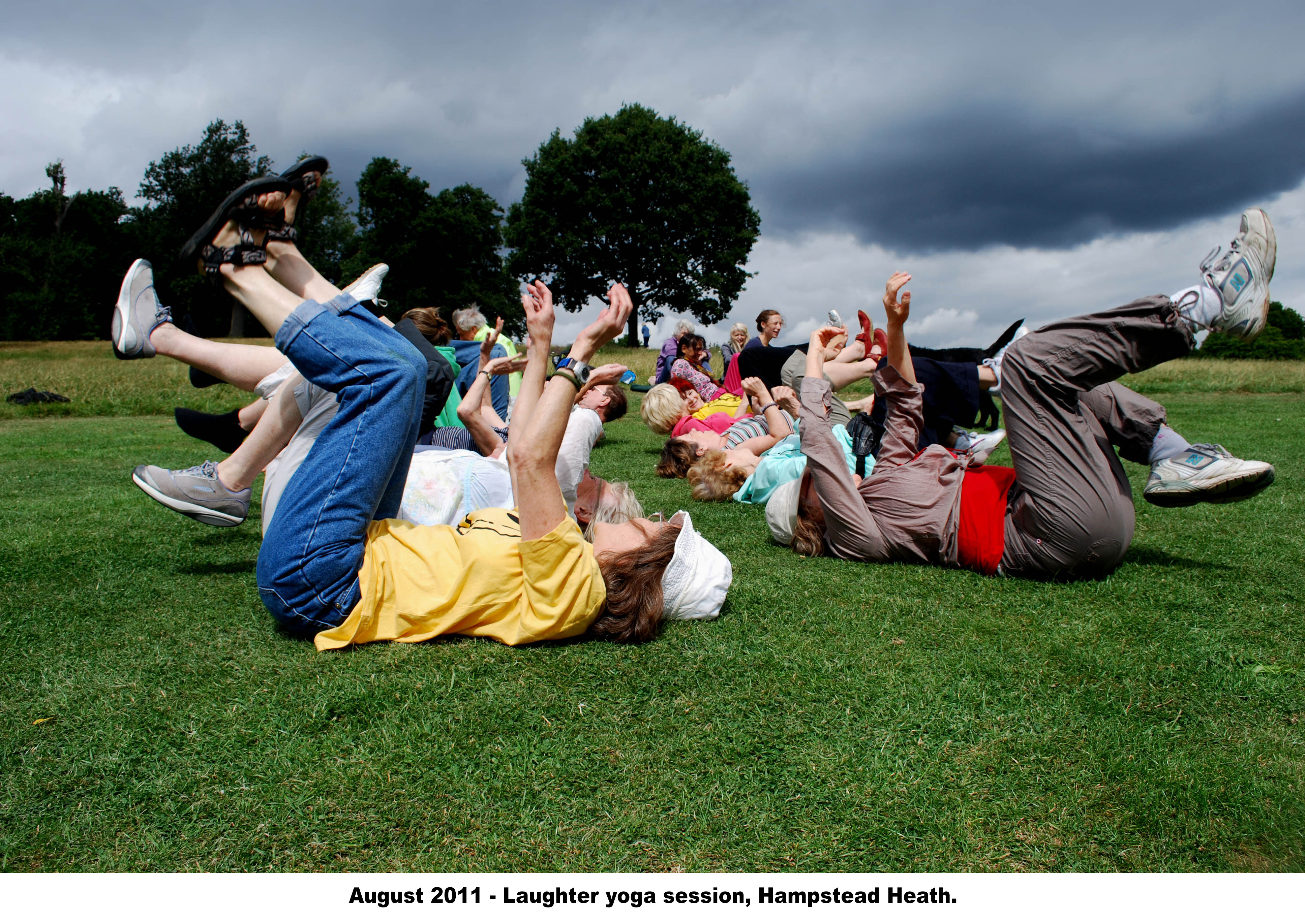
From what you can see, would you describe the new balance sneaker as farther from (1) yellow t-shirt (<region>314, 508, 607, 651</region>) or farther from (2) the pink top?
(2) the pink top

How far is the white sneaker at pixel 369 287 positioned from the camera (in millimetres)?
3238

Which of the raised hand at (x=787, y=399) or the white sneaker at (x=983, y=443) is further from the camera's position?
the raised hand at (x=787, y=399)

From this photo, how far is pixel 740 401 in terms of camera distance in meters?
8.62

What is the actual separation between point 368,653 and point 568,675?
31.5 inches

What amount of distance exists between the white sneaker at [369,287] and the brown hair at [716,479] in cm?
338

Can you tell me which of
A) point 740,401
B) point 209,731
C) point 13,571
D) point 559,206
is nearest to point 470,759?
point 209,731

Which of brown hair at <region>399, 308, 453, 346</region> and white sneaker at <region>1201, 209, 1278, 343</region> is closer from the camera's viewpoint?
white sneaker at <region>1201, 209, 1278, 343</region>

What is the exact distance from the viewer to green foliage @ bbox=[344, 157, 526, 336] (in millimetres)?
50844

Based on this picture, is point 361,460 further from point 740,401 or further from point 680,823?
point 740,401

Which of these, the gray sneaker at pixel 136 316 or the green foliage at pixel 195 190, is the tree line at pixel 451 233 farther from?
the gray sneaker at pixel 136 316

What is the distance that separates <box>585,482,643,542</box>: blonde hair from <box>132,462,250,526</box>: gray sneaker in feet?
6.28

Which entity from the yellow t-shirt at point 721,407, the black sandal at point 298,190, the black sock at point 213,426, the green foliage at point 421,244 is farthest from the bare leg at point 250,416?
the green foliage at point 421,244

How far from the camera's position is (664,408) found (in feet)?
28.2

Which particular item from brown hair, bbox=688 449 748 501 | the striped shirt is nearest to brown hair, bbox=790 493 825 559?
brown hair, bbox=688 449 748 501
